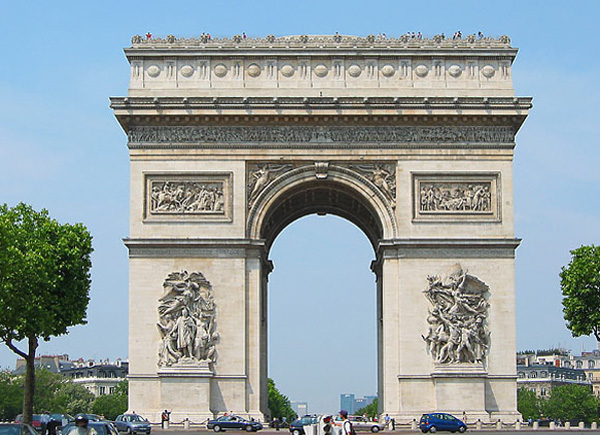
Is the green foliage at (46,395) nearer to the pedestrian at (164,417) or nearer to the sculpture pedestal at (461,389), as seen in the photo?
the pedestrian at (164,417)

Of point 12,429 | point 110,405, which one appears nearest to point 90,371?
point 110,405

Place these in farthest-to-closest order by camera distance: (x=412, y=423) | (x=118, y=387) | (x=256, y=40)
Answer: (x=118, y=387)
(x=256, y=40)
(x=412, y=423)


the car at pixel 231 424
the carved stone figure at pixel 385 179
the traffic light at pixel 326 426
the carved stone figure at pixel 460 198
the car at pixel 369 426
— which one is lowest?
the car at pixel 369 426

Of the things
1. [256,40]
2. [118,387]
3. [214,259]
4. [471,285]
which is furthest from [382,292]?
[118,387]

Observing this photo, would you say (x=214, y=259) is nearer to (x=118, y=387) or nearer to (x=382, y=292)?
(x=382, y=292)

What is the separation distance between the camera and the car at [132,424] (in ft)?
140

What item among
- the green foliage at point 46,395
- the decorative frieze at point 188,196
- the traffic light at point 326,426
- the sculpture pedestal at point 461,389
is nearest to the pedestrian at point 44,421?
the traffic light at point 326,426

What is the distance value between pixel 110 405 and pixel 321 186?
77.5 meters

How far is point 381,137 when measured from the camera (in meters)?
48.0

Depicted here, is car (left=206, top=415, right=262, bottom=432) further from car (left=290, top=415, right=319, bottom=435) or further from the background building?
the background building

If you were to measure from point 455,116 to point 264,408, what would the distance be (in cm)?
1492

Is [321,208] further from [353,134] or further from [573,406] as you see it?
[573,406]

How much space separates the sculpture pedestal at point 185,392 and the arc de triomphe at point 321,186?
2.2 inches

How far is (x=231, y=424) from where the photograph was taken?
4472 cm
